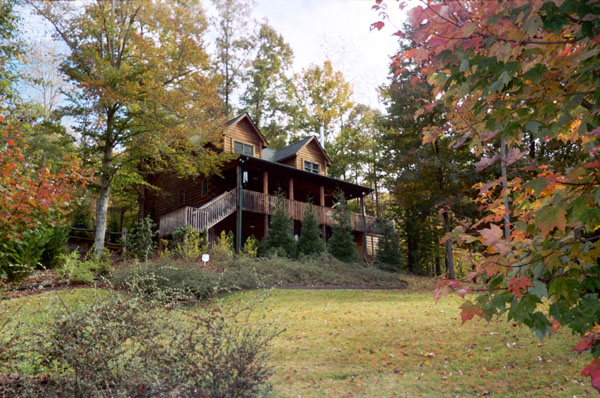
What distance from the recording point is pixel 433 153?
73.3ft

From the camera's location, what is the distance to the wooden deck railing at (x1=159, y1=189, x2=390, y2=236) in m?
17.5

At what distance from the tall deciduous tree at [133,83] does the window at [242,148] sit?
437cm

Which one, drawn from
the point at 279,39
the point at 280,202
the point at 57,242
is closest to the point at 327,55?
the point at 279,39

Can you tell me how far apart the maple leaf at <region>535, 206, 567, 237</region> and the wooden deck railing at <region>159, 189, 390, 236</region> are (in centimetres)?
1624

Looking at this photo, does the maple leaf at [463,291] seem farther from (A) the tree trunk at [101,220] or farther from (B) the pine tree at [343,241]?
(B) the pine tree at [343,241]

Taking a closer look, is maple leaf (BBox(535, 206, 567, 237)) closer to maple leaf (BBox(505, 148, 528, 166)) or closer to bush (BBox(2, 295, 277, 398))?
maple leaf (BBox(505, 148, 528, 166))

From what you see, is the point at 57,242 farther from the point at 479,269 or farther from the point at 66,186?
the point at 479,269

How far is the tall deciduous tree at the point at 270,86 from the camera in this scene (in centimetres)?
3488

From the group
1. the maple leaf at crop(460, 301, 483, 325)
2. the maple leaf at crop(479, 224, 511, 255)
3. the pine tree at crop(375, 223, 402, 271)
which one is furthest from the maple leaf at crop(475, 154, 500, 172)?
A: the pine tree at crop(375, 223, 402, 271)

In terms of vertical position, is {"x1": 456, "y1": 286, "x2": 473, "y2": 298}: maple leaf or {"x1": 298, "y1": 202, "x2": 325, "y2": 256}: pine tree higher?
{"x1": 298, "y1": 202, "x2": 325, "y2": 256}: pine tree

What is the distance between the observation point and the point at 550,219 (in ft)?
5.98

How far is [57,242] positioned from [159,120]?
20.3ft

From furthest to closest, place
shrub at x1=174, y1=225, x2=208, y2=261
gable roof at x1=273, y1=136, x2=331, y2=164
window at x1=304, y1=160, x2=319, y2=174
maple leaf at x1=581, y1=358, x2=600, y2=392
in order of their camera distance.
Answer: window at x1=304, y1=160, x2=319, y2=174 → gable roof at x1=273, y1=136, x2=331, y2=164 → shrub at x1=174, y1=225, x2=208, y2=261 → maple leaf at x1=581, y1=358, x2=600, y2=392

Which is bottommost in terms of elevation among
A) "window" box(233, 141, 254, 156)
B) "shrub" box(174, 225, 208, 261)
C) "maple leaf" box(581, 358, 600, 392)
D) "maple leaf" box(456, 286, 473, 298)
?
"maple leaf" box(581, 358, 600, 392)
